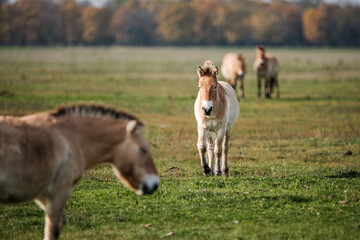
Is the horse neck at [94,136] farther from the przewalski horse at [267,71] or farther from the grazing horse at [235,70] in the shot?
the przewalski horse at [267,71]

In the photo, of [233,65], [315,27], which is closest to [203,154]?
[233,65]

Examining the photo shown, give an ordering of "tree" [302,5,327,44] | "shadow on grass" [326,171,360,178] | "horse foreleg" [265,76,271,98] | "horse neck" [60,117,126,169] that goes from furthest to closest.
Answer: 1. "tree" [302,5,327,44]
2. "horse foreleg" [265,76,271,98]
3. "shadow on grass" [326,171,360,178]
4. "horse neck" [60,117,126,169]

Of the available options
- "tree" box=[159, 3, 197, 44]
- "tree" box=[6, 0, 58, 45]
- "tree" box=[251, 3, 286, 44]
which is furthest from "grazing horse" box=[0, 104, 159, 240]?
"tree" box=[159, 3, 197, 44]

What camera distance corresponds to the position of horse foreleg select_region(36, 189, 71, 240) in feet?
20.0

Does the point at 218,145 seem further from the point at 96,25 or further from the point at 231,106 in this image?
the point at 96,25

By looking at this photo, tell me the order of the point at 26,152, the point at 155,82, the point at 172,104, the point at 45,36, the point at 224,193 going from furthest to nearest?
the point at 45,36 < the point at 155,82 < the point at 172,104 < the point at 224,193 < the point at 26,152

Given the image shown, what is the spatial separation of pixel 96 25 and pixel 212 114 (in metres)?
118

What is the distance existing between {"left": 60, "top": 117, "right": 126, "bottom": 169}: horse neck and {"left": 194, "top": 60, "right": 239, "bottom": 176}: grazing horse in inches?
158

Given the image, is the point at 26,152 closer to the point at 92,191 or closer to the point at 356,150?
the point at 92,191

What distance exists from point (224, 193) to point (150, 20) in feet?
421

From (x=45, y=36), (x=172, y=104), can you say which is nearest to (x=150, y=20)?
(x=45, y=36)

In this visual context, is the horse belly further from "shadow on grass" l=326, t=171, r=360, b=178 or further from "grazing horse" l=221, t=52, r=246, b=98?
"grazing horse" l=221, t=52, r=246, b=98

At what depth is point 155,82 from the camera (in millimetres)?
36781

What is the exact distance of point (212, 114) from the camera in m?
10.8
